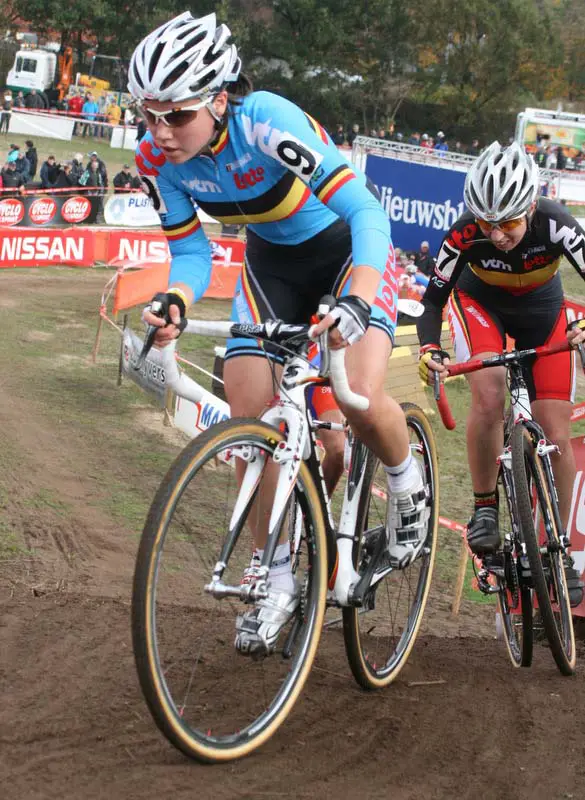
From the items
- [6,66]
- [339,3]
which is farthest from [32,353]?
[339,3]

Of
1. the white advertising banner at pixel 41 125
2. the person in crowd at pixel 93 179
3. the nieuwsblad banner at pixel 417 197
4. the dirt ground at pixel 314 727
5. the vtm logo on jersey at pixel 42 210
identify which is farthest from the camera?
the white advertising banner at pixel 41 125

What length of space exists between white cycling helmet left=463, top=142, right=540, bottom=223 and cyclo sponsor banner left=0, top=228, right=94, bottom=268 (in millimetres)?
20129

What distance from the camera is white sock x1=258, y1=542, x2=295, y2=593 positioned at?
4027mm

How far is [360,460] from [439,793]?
1462mm

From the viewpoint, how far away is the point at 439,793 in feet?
12.6

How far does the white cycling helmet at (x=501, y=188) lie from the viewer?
17.0 feet

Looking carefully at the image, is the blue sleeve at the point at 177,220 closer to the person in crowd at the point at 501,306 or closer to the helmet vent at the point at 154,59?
the helmet vent at the point at 154,59

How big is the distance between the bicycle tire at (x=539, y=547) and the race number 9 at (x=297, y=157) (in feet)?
6.42

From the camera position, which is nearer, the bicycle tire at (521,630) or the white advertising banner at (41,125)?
the bicycle tire at (521,630)

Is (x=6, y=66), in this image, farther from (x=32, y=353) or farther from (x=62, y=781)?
(x=62, y=781)

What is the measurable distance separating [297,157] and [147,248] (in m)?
21.3

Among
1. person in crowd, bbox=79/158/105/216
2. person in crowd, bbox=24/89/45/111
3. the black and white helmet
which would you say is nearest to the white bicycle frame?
the black and white helmet

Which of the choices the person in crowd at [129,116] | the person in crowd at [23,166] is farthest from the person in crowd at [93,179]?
the person in crowd at [129,116]

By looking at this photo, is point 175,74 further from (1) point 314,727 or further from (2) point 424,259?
(2) point 424,259
